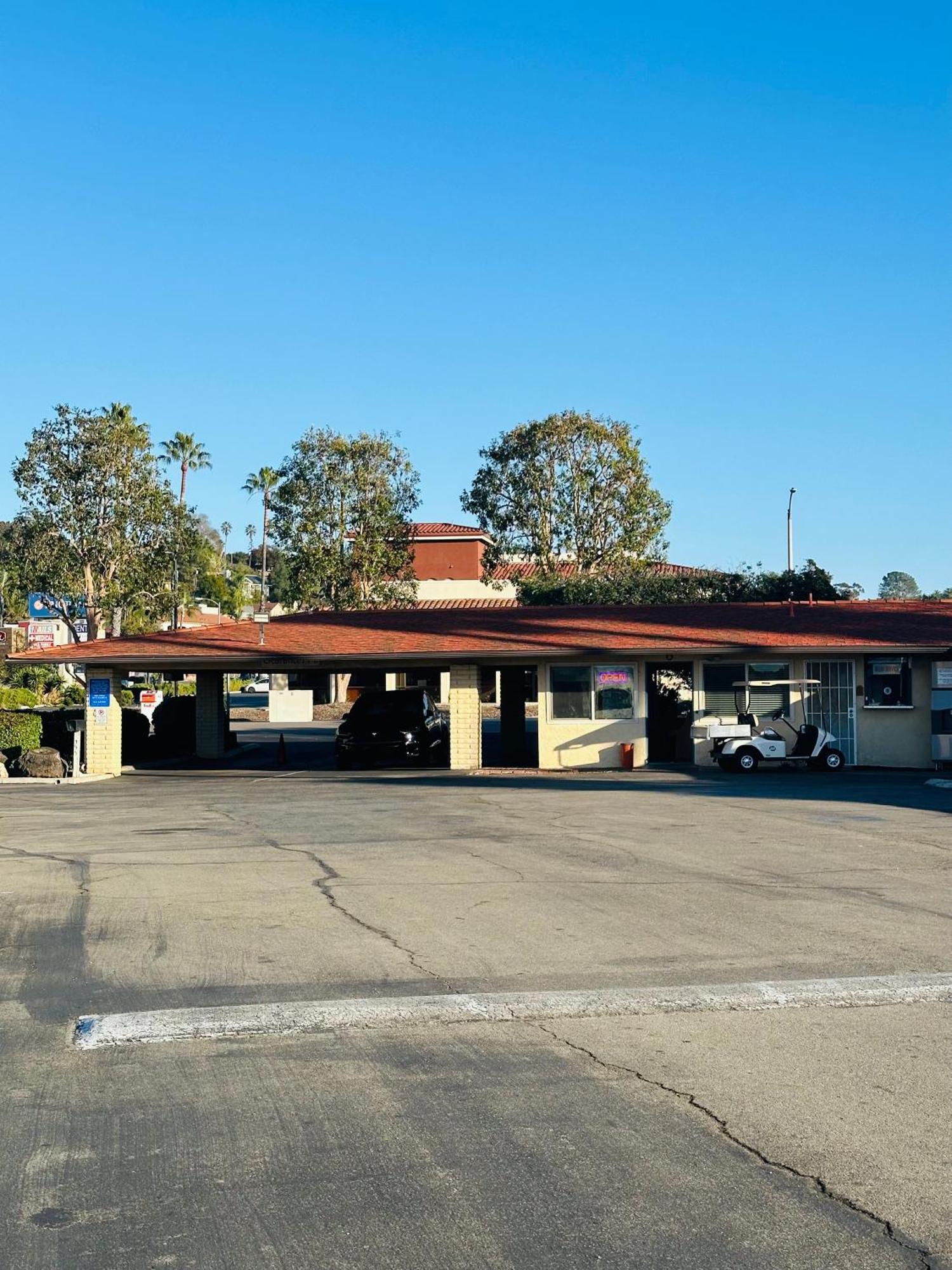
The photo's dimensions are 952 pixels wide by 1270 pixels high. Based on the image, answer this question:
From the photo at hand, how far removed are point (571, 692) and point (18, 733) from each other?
43.4 feet

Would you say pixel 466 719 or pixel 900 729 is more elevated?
pixel 466 719

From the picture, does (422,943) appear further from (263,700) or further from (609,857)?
(263,700)

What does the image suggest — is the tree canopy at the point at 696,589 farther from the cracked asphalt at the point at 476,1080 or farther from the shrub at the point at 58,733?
the cracked asphalt at the point at 476,1080

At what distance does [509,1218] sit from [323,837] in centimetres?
1222

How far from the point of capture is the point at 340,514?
57188mm

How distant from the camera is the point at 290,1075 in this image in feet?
21.9

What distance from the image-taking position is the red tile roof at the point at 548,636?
29.5m

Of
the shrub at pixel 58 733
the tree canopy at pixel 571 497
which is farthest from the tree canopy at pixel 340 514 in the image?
the shrub at pixel 58 733

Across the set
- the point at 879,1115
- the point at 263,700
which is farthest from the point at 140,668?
the point at 263,700

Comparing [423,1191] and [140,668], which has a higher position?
[140,668]

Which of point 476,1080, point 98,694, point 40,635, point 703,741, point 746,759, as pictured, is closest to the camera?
point 476,1080

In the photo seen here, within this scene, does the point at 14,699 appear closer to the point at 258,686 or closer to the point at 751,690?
the point at 751,690

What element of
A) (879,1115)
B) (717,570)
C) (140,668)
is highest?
(717,570)

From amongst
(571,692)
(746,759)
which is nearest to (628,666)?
(571,692)
